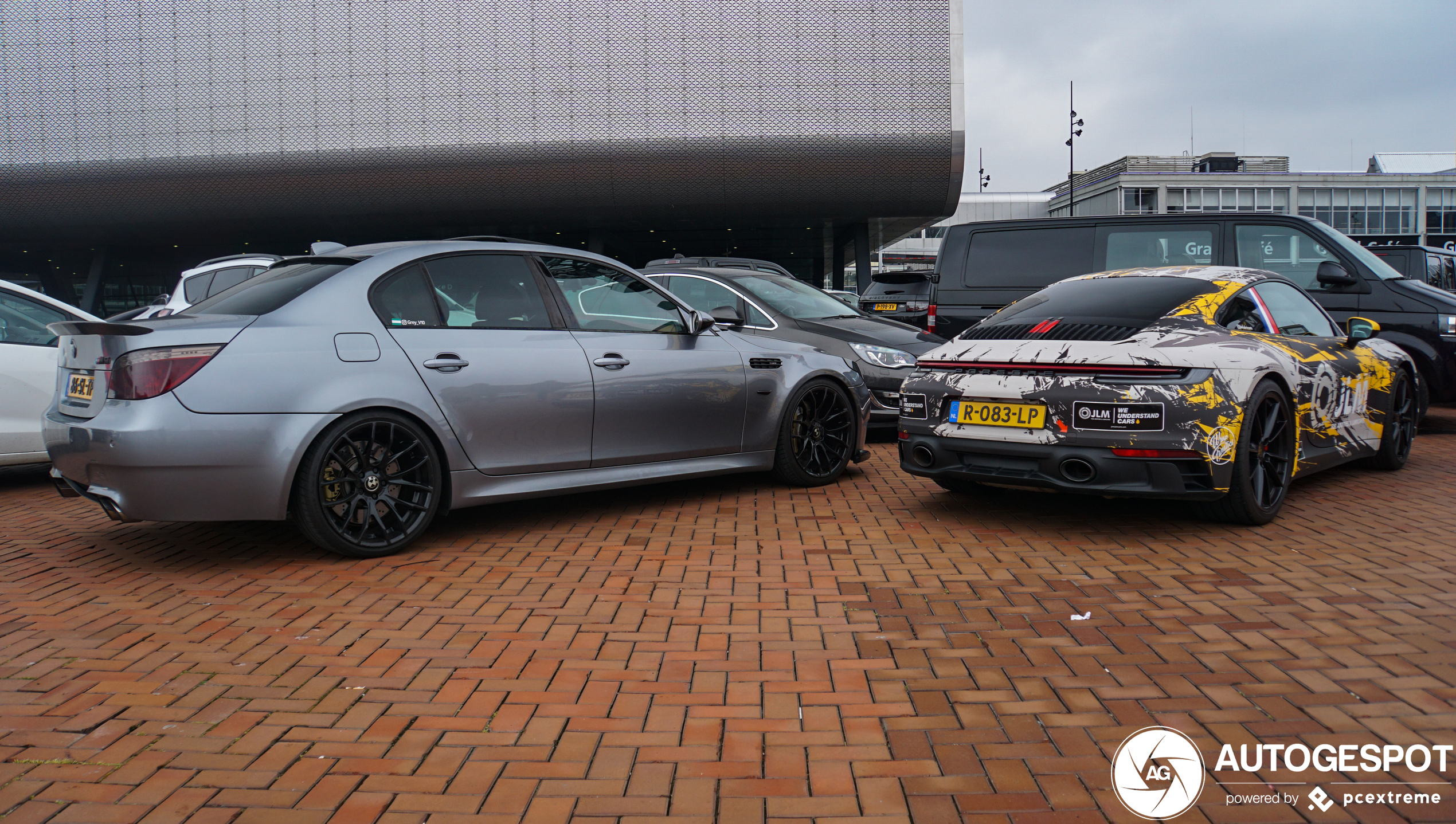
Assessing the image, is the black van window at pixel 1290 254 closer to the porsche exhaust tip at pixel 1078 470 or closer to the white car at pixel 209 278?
the porsche exhaust tip at pixel 1078 470

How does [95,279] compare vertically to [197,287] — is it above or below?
above

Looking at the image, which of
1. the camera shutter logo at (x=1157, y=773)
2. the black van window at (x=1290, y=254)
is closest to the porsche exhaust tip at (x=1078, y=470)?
the camera shutter logo at (x=1157, y=773)

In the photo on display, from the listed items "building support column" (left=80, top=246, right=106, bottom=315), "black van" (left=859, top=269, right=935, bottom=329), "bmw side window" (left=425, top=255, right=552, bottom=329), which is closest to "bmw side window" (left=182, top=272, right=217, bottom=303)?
"bmw side window" (left=425, top=255, right=552, bottom=329)

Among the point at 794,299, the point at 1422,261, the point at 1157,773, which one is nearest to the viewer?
the point at 1157,773

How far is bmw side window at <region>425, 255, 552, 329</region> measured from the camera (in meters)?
4.88

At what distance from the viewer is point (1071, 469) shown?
15.3 ft

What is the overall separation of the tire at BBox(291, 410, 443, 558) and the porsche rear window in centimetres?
328

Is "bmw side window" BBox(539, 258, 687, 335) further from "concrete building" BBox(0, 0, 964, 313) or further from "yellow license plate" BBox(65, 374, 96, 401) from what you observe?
"concrete building" BBox(0, 0, 964, 313)

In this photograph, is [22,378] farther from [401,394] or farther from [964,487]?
[964,487]

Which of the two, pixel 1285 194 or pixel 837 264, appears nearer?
pixel 837 264

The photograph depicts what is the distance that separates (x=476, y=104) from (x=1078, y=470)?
3100cm

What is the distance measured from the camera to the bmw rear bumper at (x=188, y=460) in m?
4.04

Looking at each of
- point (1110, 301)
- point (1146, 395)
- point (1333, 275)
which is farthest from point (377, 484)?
point (1333, 275)

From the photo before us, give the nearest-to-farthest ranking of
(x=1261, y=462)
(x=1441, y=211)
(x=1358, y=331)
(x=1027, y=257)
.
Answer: (x=1261, y=462), (x=1358, y=331), (x=1027, y=257), (x=1441, y=211)
